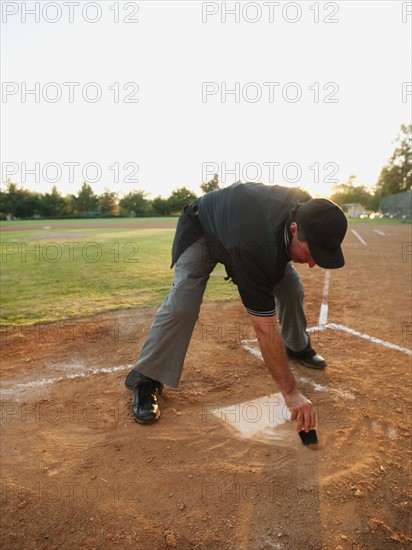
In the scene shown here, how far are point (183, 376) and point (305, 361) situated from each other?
39.9 inches

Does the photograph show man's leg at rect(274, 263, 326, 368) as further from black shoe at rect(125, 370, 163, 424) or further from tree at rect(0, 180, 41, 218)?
tree at rect(0, 180, 41, 218)

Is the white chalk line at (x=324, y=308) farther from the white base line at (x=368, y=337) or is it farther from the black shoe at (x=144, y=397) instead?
the black shoe at (x=144, y=397)

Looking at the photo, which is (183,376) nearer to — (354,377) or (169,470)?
(169,470)

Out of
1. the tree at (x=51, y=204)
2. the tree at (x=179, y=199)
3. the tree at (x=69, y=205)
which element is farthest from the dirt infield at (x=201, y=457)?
the tree at (x=69, y=205)

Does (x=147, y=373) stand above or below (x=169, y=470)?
above

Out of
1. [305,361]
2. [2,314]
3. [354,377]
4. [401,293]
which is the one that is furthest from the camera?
[401,293]

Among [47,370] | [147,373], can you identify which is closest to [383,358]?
[147,373]

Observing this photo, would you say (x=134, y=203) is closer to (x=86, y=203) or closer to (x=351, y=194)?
(x=86, y=203)

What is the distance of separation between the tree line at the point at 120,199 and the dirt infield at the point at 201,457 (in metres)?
51.3

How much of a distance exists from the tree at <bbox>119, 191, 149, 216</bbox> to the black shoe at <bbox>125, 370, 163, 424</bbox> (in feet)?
214

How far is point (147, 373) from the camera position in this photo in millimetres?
2584

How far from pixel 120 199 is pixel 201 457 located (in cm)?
7249

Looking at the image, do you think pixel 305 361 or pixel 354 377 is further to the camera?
pixel 305 361

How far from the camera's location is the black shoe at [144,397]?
2414 mm
